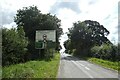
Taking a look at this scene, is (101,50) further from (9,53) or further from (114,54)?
(9,53)

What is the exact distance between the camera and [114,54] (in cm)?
4919

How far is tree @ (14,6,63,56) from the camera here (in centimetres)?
5219

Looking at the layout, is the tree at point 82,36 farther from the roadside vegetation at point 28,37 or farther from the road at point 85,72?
the road at point 85,72

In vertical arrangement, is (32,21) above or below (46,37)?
above

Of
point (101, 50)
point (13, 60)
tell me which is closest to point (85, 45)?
point (101, 50)

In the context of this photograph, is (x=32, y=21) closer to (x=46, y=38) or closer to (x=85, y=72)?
(x=46, y=38)

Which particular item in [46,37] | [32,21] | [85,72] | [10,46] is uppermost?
[32,21]

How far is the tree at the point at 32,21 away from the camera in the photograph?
5219 cm

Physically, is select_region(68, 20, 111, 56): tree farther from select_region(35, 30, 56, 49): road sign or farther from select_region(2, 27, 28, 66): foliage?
select_region(2, 27, 28, 66): foliage

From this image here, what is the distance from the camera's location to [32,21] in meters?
53.6

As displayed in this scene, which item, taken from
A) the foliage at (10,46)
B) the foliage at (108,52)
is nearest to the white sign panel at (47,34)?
the foliage at (108,52)

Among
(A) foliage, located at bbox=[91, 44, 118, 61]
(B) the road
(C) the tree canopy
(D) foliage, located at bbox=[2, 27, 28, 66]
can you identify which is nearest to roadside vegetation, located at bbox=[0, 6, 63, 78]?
(D) foliage, located at bbox=[2, 27, 28, 66]

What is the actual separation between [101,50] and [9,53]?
29.2 metres

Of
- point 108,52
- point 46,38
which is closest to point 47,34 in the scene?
point 46,38
